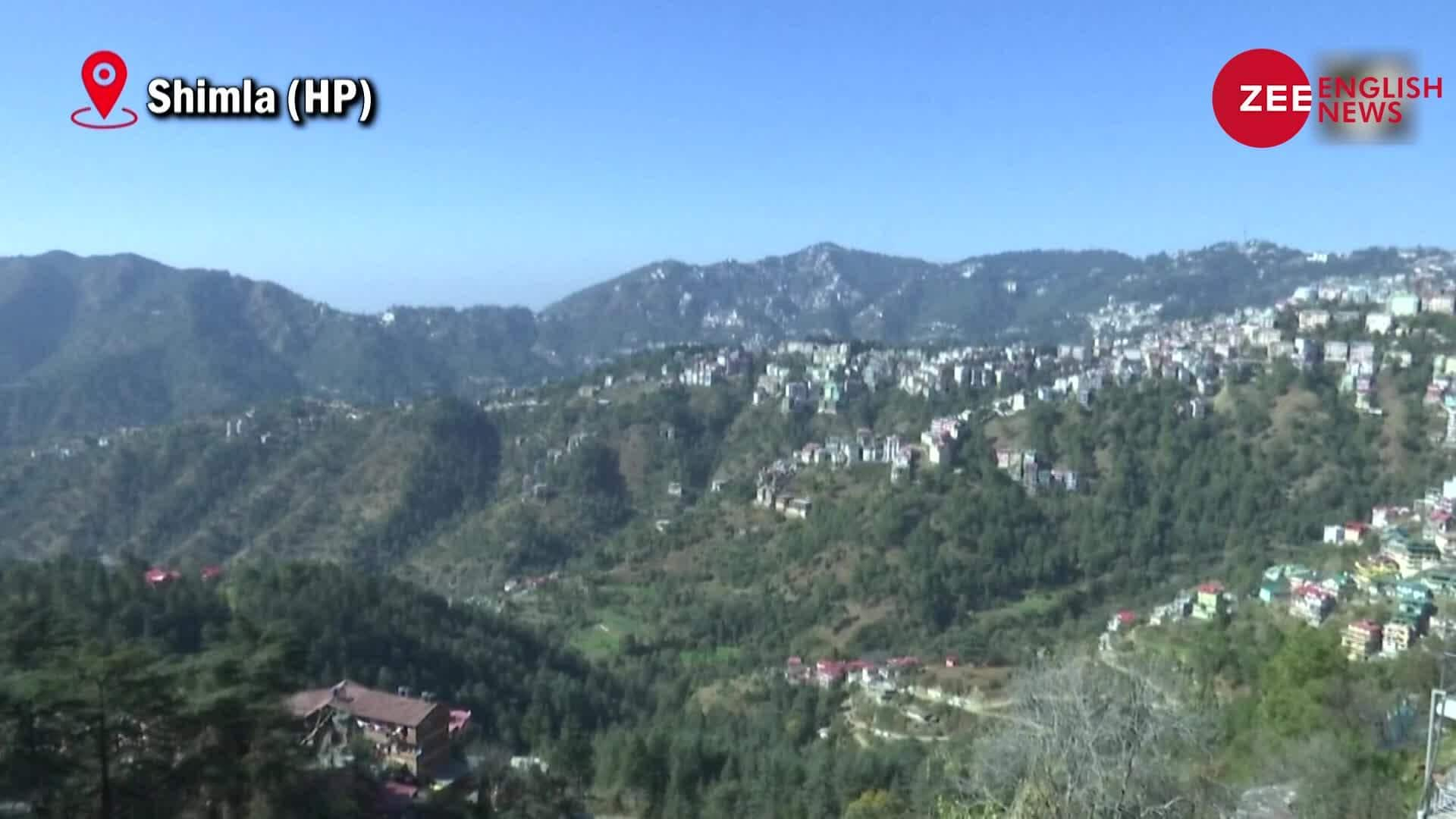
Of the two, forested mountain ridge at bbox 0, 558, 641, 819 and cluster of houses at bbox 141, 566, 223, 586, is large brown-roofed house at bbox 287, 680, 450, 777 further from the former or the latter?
cluster of houses at bbox 141, 566, 223, 586

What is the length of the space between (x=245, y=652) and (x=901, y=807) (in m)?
9.00

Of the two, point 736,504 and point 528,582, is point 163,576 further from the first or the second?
point 736,504

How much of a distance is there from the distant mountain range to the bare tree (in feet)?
339

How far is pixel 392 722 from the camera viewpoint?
1652 centimetres

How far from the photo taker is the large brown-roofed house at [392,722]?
15.7m

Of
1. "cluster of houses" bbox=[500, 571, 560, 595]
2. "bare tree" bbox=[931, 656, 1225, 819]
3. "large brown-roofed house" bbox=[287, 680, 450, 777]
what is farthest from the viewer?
"cluster of houses" bbox=[500, 571, 560, 595]

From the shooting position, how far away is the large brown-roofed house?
15.7 m

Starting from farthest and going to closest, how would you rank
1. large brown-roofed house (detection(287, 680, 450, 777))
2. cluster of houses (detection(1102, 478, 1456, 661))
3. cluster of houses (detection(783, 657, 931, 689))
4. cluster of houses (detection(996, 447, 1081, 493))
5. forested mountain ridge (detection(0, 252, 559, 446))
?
forested mountain ridge (detection(0, 252, 559, 446)) → cluster of houses (detection(996, 447, 1081, 493)) → cluster of houses (detection(783, 657, 931, 689)) → cluster of houses (detection(1102, 478, 1456, 661)) → large brown-roofed house (detection(287, 680, 450, 777))

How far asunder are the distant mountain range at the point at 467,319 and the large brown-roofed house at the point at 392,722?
9185 cm

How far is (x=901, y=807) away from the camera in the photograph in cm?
1478

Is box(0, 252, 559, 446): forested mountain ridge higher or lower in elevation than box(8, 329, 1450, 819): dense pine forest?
higher

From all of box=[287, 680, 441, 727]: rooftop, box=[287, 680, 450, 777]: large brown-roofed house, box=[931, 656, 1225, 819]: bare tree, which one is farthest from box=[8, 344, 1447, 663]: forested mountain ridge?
box=[931, 656, 1225, 819]: bare tree

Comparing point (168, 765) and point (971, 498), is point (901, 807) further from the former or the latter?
point (971, 498)

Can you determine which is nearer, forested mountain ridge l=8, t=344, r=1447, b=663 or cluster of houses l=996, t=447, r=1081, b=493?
Result: forested mountain ridge l=8, t=344, r=1447, b=663
